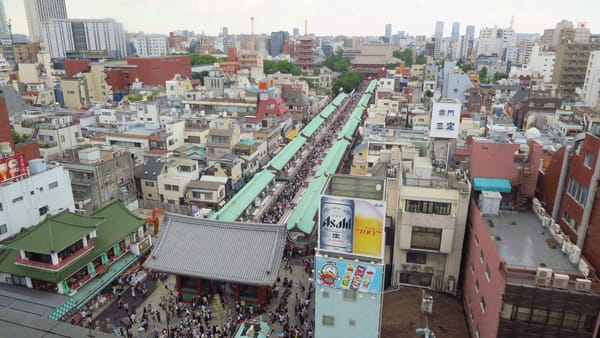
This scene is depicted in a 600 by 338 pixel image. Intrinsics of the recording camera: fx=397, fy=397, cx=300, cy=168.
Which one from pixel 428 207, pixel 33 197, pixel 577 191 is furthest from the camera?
pixel 33 197

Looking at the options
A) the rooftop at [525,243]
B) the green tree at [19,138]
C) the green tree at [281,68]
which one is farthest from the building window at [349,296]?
the green tree at [281,68]

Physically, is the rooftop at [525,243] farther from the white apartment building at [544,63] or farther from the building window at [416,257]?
the white apartment building at [544,63]

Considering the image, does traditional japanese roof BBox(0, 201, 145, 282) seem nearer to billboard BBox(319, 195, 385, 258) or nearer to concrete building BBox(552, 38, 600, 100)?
billboard BBox(319, 195, 385, 258)

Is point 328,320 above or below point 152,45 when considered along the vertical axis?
below

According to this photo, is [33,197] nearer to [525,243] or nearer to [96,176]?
[96,176]

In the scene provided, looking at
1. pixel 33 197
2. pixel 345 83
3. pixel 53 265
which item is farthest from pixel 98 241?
pixel 345 83

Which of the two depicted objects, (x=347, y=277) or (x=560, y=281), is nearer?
(x=560, y=281)

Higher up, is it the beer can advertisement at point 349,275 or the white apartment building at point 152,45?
the white apartment building at point 152,45
